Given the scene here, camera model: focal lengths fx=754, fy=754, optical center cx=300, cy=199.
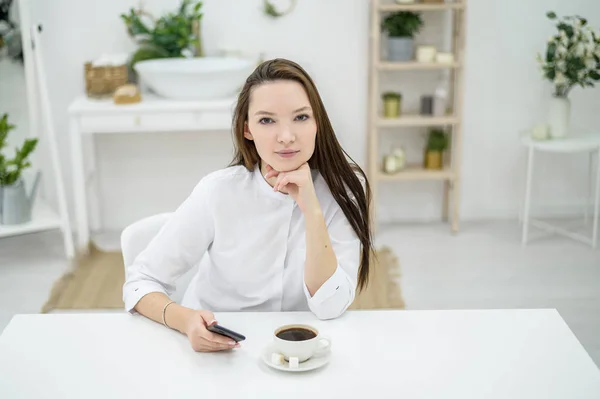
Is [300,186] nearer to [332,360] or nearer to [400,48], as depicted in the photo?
[332,360]

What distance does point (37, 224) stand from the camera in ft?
11.4

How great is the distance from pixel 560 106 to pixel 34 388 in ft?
10.1

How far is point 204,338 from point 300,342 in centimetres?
18

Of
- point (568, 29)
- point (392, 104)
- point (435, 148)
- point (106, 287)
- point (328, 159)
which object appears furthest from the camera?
point (435, 148)

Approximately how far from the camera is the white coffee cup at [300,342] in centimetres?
128

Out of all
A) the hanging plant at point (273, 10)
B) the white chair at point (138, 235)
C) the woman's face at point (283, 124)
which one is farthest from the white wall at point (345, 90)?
the woman's face at point (283, 124)

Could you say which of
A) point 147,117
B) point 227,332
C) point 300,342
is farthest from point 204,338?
point 147,117

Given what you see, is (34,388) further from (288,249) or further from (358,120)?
(358,120)

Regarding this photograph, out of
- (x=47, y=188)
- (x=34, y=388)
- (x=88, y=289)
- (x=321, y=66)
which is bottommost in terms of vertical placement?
(x=88, y=289)

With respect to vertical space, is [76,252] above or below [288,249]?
below

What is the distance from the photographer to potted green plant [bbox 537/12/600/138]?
3.49 meters

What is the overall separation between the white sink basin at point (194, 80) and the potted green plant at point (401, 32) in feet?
2.32

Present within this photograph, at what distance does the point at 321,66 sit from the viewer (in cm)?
388

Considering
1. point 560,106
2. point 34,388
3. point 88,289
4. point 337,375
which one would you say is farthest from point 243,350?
point 560,106
